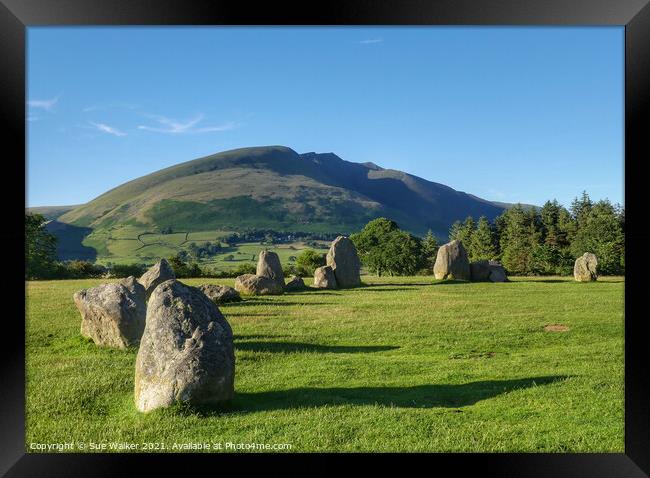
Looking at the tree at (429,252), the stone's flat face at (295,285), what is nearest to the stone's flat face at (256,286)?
the stone's flat face at (295,285)

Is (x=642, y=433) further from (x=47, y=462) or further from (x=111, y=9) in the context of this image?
(x=111, y=9)

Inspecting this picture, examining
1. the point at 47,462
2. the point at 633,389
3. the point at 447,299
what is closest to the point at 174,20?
the point at 47,462

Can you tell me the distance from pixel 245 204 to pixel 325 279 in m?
123

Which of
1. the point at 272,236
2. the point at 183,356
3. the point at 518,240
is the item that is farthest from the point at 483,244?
the point at 272,236

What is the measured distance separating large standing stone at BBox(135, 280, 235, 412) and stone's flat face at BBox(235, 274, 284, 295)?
14.7 meters

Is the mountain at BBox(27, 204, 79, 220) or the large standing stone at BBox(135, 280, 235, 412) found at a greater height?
the mountain at BBox(27, 204, 79, 220)

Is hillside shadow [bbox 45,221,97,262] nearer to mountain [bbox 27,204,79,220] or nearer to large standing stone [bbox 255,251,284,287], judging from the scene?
mountain [bbox 27,204,79,220]

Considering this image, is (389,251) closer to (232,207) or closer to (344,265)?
(344,265)

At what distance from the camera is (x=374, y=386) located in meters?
9.73

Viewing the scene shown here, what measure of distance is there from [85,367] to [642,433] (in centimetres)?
1010

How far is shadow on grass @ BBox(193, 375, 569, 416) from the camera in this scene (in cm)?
856

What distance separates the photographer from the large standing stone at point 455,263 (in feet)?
102

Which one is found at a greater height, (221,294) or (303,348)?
(221,294)

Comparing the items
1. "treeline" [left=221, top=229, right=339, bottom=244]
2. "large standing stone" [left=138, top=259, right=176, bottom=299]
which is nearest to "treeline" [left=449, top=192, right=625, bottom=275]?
"large standing stone" [left=138, top=259, right=176, bottom=299]
